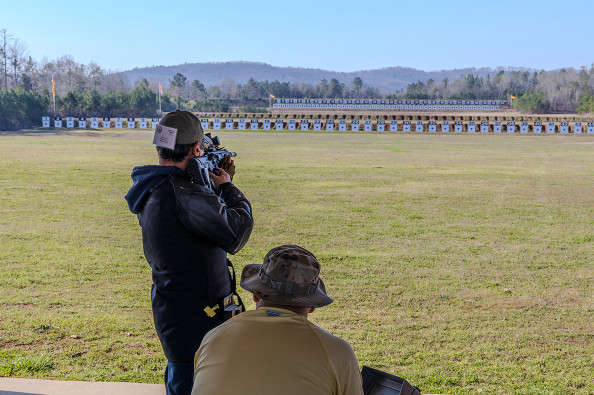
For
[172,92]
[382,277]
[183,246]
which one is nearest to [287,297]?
[183,246]

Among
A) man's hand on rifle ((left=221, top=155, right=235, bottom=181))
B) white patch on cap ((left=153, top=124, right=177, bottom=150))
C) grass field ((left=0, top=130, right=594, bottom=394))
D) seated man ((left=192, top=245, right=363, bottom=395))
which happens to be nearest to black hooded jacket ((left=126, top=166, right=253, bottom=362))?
white patch on cap ((left=153, top=124, right=177, bottom=150))

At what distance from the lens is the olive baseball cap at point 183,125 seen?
3.10 metres

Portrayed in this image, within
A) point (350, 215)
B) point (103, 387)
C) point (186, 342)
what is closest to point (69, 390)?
point (103, 387)

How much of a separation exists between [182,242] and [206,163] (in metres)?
0.42

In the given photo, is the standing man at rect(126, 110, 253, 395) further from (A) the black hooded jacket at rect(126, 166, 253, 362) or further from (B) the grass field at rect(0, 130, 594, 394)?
(B) the grass field at rect(0, 130, 594, 394)

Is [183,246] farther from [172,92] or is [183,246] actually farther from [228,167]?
[172,92]

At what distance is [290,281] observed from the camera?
2.33 m

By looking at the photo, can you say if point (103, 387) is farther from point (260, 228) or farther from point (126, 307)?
point (260, 228)

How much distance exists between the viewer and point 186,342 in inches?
123

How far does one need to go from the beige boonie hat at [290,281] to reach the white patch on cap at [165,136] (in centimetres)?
100

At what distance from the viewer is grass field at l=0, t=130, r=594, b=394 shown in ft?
17.1

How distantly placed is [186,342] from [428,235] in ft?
26.0

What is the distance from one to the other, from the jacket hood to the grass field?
2.15 m

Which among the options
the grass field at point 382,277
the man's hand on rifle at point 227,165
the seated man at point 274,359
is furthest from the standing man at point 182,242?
the grass field at point 382,277
